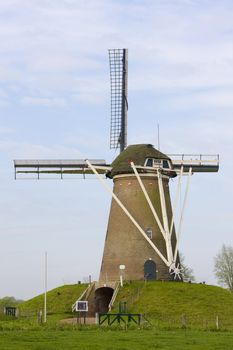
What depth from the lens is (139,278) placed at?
176 feet

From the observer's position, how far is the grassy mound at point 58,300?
53.0 metres

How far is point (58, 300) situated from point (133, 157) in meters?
10.7

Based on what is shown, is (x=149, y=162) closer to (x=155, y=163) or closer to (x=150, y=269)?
(x=155, y=163)

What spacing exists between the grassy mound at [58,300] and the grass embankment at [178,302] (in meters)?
4.30

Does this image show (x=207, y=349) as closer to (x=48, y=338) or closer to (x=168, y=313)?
(x=48, y=338)

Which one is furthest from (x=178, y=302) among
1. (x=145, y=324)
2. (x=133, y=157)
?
(x=133, y=157)

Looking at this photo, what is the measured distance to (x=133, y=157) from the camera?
180 ft

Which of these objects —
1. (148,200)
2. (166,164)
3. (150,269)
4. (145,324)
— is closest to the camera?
(145,324)

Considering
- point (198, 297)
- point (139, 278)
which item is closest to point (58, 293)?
point (139, 278)

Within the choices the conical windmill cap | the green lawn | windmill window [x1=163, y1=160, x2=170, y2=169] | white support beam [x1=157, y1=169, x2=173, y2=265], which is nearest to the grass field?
the green lawn

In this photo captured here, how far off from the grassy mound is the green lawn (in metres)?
17.0

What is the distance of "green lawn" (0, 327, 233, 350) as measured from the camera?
91.0 feet

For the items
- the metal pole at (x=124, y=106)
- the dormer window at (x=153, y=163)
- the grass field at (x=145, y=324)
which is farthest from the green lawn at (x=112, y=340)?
the metal pole at (x=124, y=106)

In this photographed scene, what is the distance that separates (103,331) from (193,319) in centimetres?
1079
